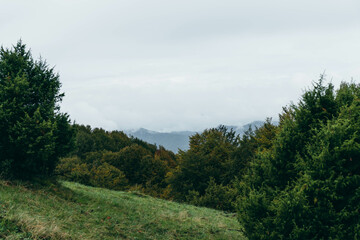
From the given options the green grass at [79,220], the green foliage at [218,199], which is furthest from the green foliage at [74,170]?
the green foliage at [218,199]

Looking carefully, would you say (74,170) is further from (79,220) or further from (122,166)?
(79,220)

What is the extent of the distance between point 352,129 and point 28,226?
10668mm

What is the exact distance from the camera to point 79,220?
11594mm

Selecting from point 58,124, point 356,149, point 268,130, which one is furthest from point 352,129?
point 268,130

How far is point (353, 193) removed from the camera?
27.5ft

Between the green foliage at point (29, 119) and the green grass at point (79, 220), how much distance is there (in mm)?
1350

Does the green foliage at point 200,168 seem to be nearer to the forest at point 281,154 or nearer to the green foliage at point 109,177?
the green foliage at point 109,177

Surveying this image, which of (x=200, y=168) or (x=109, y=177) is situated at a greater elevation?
(x=200, y=168)

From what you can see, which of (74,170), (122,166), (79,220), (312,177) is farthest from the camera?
(122,166)

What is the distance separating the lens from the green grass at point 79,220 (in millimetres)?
8578

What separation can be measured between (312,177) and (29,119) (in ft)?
44.7

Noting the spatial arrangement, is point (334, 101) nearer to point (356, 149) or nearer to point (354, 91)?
point (354, 91)

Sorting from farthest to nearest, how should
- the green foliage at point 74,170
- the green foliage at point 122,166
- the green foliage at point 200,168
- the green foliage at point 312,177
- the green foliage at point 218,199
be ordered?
1. the green foliage at point 122,166
2. the green foliage at point 200,168
3. the green foliage at point 218,199
4. the green foliage at point 74,170
5. the green foliage at point 312,177

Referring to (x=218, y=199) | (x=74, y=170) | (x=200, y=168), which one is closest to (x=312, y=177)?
(x=218, y=199)
